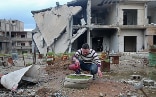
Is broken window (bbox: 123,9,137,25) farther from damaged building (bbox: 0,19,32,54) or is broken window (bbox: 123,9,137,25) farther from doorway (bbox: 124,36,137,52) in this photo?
damaged building (bbox: 0,19,32,54)

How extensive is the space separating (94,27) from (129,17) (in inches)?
268

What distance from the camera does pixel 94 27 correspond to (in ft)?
104

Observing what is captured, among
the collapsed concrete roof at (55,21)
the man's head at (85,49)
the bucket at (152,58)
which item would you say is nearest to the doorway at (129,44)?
the collapsed concrete roof at (55,21)

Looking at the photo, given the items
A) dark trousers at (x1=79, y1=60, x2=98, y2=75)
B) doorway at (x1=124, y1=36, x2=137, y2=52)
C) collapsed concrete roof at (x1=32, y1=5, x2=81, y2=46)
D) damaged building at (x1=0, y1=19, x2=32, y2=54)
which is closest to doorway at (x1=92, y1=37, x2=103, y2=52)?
doorway at (x1=124, y1=36, x2=137, y2=52)

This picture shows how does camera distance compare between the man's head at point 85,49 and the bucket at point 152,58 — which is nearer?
the man's head at point 85,49

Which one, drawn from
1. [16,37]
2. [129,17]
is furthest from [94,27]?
[16,37]

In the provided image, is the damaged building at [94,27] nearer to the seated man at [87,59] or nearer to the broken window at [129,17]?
the broken window at [129,17]

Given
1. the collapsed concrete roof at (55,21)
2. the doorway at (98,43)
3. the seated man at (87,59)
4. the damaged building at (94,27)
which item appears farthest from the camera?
the doorway at (98,43)

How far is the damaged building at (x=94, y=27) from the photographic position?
105 feet

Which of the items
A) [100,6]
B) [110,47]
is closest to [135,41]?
[110,47]

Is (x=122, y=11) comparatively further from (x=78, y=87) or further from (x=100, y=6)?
(x=78, y=87)

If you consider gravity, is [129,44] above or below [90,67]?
above

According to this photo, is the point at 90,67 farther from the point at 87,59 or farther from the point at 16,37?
the point at 16,37

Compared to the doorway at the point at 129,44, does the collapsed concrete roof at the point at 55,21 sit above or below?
above
